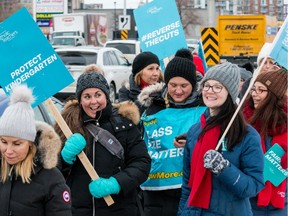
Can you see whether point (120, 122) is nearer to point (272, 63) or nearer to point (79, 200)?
point (79, 200)

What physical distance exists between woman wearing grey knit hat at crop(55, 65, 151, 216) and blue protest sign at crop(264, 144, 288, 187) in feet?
2.59

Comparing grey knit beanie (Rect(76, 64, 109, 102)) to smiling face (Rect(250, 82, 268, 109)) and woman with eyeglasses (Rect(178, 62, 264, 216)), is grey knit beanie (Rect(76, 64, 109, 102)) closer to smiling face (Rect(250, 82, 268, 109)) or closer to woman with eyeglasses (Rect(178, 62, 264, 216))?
woman with eyeglasses (Rect(178, 62, 264, 216))

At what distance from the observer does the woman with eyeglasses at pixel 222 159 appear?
4062 mm

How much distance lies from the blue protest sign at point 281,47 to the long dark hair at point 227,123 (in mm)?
740

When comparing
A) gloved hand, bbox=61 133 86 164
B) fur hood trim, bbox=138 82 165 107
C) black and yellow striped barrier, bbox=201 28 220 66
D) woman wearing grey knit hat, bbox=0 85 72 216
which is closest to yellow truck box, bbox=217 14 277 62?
black and yellow striped barrier, bbox=201 28 220 66

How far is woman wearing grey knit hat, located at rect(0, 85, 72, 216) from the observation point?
3.73 metres

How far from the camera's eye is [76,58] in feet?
64.3

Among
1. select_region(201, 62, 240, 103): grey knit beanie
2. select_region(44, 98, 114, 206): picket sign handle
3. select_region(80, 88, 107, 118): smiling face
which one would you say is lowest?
select_region(44, 98, 114, 206): picket sign handle

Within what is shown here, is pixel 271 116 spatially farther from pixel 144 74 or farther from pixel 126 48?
pixel 126 48

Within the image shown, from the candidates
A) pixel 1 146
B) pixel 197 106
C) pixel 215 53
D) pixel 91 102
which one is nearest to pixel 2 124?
pixel 1 146

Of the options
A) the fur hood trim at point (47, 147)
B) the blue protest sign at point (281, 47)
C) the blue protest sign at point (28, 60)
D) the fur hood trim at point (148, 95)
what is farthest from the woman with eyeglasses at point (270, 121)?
the fur hood trim at point (47, 147)

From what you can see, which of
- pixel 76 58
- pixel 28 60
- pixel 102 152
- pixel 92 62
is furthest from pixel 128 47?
pixel 102 152

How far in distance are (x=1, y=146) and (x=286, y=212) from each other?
2.10 metres

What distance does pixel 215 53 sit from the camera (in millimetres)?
22109
